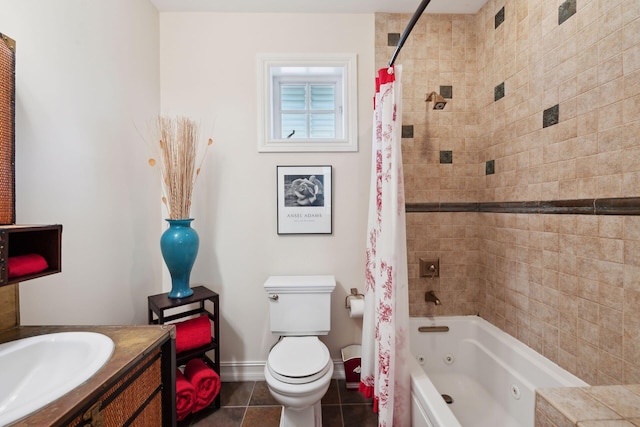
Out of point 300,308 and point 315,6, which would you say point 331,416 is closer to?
point 300,308

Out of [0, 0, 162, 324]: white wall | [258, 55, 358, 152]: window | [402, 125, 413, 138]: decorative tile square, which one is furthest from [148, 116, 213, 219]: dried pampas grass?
[402, 125, 413, 138]: decorative tile square

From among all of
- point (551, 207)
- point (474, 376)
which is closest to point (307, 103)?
point (551, 207)

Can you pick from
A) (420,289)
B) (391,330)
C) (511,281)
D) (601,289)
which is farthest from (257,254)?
(601,289)

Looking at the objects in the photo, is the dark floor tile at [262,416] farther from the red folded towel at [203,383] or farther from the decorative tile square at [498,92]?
the decorative tile square at [498,92]

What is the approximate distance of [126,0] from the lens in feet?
5.06

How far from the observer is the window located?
6.09 ft

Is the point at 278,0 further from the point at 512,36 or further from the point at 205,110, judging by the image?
the point at 512,36

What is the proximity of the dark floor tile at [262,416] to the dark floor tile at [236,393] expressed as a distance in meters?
0.09

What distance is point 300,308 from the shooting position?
169 cm

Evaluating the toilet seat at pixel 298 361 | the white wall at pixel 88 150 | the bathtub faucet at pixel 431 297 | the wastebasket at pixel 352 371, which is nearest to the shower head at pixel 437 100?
the bathtub faucet at pixel 431 297

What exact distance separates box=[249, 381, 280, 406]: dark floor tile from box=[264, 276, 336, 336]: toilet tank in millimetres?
435

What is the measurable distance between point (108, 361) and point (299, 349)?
0.98m

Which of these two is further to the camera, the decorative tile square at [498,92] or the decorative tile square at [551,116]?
the decorative tile square at [498,92]

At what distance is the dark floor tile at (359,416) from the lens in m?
1.49
